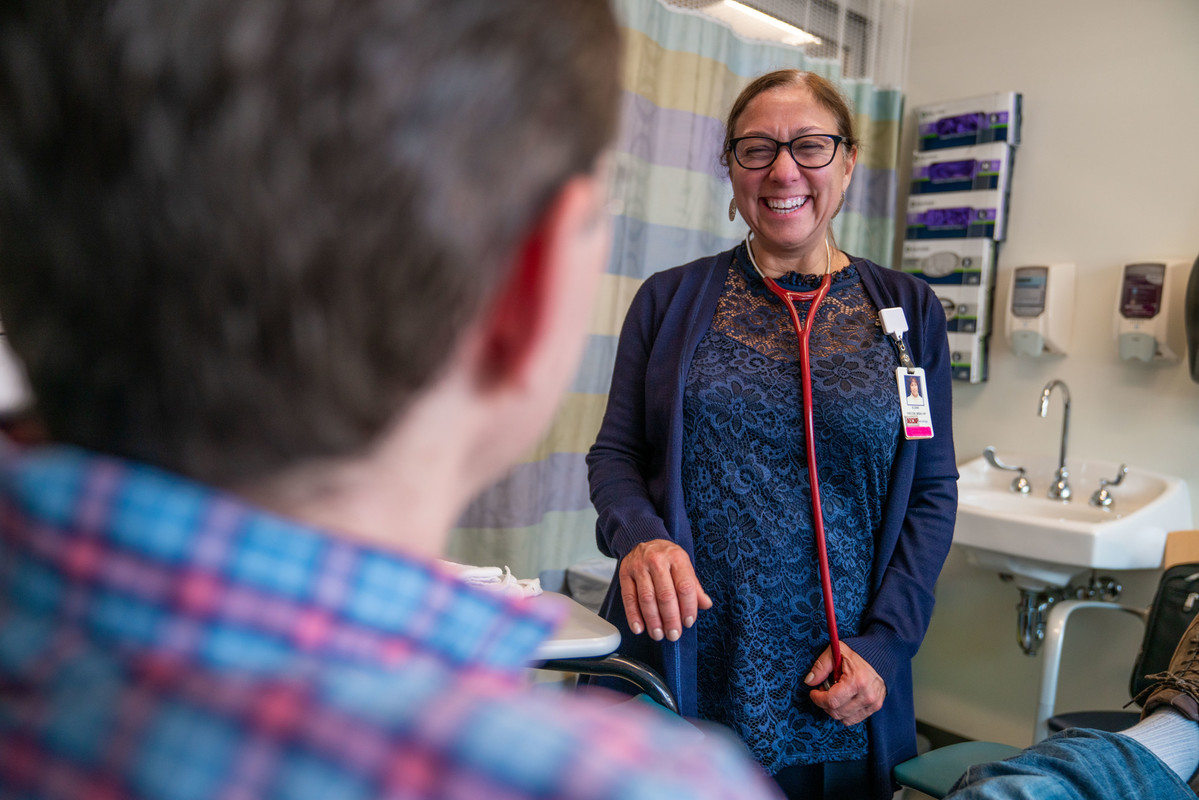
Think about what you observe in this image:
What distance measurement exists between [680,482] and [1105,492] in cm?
160

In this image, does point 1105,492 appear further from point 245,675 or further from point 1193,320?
point 245,675

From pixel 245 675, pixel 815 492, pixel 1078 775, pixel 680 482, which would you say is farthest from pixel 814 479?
pixel 245 675

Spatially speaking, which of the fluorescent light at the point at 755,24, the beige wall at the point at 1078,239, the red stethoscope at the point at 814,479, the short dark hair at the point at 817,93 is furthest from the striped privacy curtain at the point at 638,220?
the red stethoscope at the point at 814,479

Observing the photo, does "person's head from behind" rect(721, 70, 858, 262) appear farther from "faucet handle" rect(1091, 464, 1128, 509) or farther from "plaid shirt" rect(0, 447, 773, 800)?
"faucet handle" rect(1091, 464, 1128, 509)

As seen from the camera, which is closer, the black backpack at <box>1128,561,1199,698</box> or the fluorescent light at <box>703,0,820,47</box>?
the black backpack at <box>1128,561,1199,698</box>

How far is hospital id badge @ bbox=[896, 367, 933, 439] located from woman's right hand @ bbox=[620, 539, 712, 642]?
425 mm

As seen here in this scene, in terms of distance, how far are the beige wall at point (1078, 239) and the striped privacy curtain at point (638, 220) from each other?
2.33 ft

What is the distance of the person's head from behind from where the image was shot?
1333 millimetres

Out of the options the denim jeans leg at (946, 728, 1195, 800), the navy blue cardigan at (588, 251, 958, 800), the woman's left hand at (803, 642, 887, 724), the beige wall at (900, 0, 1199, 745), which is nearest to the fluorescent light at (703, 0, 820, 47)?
the beige wall at (900, 0, 1199, 745)

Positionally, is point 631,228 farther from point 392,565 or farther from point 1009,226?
point 392,565

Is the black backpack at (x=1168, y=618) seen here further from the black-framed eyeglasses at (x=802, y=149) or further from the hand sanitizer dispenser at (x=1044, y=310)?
the black-framed eyeglasses at (x=802, y=149)

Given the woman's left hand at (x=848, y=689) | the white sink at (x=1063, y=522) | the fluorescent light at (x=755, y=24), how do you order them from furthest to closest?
the fluorescent light at (x=755, y=24) < the white sink at (x=1063, y=522) < the woman's left hand at (x=848, y=689)

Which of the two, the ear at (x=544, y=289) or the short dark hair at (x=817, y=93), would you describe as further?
the short dark hair at (x=817, y=93)

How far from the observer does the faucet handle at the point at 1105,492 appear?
7.45 feet
